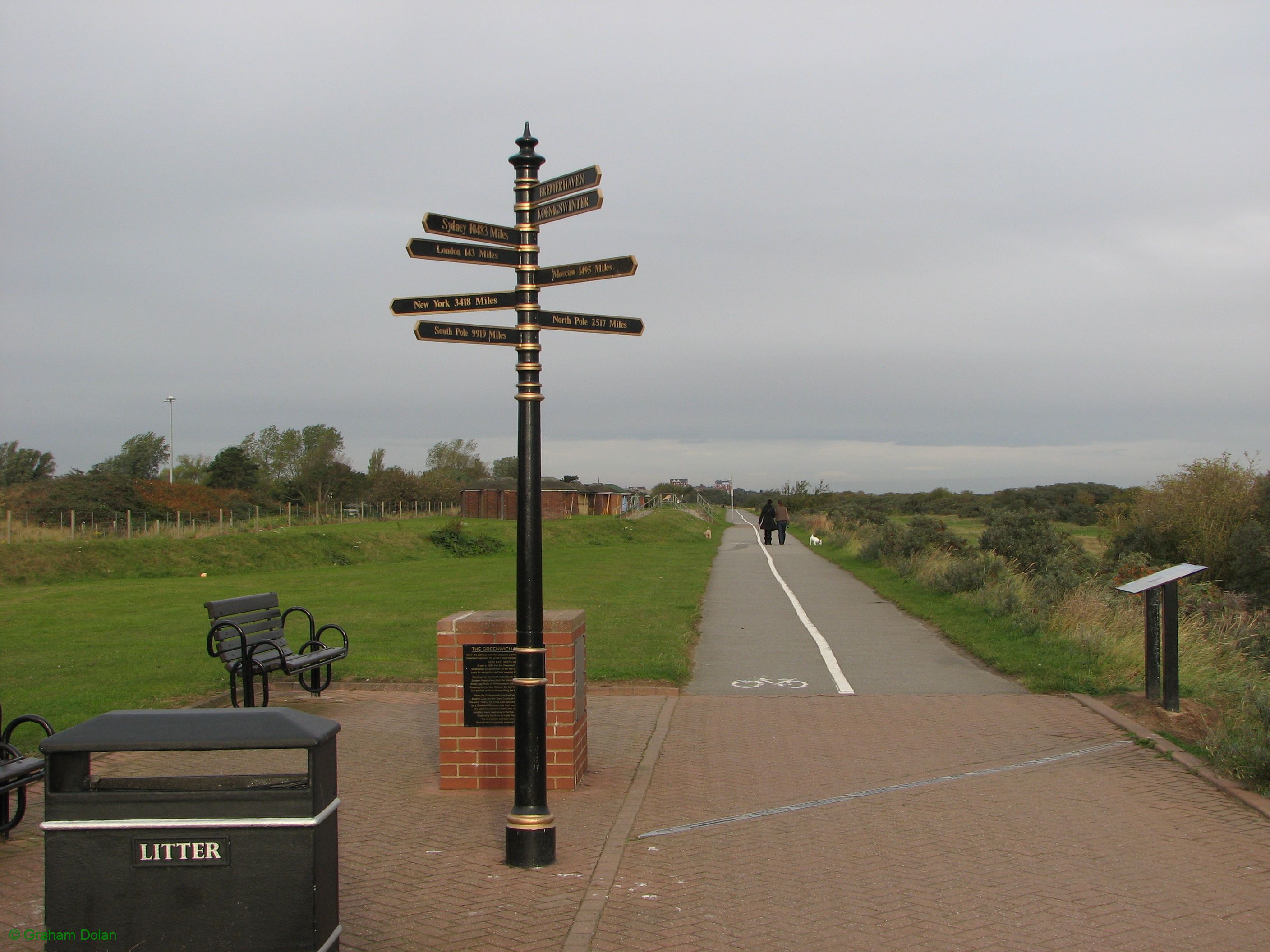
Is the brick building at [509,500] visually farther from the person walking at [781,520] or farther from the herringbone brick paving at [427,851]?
the herringbone brick paving at [427,851]

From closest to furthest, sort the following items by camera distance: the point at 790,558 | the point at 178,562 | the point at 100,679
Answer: the point at 100,679
the point at 178,562
the point at 790,558

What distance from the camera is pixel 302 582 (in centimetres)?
2555

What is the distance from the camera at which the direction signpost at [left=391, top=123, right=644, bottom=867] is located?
530cm

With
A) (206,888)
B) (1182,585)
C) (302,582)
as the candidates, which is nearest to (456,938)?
(206,888)

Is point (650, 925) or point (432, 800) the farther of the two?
point (432, 800)

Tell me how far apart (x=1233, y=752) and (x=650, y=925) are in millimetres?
4519

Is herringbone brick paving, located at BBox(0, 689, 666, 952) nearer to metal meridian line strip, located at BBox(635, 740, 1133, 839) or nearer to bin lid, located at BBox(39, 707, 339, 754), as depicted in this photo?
metal meridian line strip, located at BBox(635, 740, 1133, 839)

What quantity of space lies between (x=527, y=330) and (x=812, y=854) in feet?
10.3

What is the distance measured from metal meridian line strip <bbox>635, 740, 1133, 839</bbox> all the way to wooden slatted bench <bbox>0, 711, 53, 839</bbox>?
322 centimetres

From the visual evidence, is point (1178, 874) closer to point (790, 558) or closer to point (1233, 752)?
point (1233, 752)

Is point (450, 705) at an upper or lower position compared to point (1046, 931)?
upper

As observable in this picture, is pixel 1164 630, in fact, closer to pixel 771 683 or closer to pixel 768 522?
pixel 771 683

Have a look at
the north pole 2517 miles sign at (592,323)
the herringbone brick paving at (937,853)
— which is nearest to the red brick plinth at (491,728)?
the herringbone brick paving at (937,853)

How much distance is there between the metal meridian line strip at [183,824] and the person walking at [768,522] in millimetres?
39743
